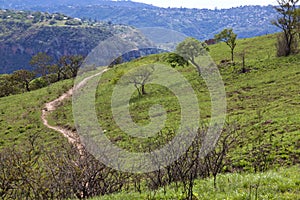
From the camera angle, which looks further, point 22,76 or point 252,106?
point 22,76

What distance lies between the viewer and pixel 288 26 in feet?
163

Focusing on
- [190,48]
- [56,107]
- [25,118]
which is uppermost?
[190,48]

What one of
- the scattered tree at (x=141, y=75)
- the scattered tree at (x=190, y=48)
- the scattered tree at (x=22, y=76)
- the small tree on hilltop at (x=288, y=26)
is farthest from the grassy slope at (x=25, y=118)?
the small tree on hilltop at (x=288, y=26)

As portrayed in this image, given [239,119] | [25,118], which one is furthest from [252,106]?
[25,118]

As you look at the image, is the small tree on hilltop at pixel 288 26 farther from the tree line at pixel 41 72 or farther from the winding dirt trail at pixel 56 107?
the tree line at pixel 41 72

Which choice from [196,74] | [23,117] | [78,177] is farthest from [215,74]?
[78,177]

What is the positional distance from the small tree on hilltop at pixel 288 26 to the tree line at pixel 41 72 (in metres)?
55.0

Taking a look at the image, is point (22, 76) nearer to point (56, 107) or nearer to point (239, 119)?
point (56, 107)

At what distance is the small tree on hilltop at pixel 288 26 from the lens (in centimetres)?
4953

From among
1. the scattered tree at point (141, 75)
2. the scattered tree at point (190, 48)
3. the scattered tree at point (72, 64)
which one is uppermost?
the scattered tree at point (190, 48)

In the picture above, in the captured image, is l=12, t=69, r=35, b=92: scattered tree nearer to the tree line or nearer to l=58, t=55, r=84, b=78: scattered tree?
the tree line

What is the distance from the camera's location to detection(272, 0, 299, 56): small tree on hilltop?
163ft

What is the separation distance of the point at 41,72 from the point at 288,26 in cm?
6643

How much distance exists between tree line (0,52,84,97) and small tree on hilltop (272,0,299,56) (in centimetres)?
5495
